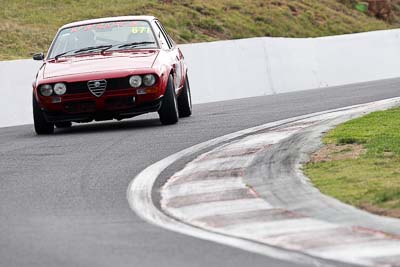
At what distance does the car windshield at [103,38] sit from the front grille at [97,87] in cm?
103

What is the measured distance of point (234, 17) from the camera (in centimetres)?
4319

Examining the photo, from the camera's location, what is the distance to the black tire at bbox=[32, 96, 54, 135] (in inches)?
624

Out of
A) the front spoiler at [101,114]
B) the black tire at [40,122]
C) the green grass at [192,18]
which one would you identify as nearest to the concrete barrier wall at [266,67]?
the black tire at [40,122]

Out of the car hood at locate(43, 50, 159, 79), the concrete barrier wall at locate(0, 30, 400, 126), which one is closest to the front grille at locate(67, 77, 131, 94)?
the car hood at locate(43, 50, 159, 79)

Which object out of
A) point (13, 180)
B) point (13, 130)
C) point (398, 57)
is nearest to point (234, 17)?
point (398, 57)

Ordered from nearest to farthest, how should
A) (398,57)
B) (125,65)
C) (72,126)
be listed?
(125,65), (72,126), (398,57)

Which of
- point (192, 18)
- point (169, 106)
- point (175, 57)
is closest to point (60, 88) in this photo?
point (169, 106)

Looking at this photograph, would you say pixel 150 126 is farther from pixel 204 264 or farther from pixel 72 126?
pixel 204 264

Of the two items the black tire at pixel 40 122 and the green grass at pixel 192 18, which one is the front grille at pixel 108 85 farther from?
the green grass at pixel 192 18

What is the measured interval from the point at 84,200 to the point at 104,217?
949mm

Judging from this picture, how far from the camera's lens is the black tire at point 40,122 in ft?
52.0

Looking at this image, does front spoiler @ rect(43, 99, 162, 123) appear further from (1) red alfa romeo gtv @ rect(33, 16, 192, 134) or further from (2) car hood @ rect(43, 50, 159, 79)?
(2) car hood @ rect(43, 50, 159, 79)

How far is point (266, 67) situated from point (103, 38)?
10.3 meters

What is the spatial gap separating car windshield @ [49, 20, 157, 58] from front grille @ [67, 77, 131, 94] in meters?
1.02
